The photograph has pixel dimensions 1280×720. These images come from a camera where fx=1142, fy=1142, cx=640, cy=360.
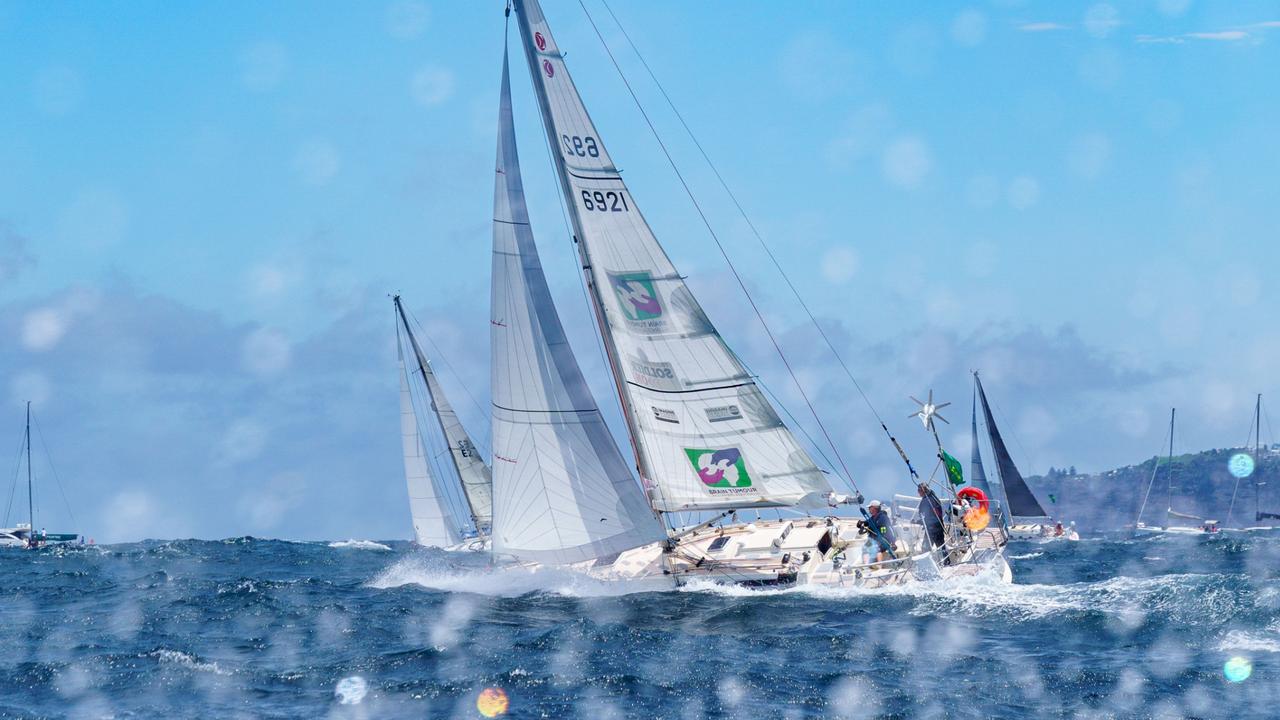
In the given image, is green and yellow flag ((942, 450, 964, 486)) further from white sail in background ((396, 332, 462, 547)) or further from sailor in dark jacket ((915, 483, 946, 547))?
white sail in background ((396, 332, 462, 547))

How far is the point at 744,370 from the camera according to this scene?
22.1 meters

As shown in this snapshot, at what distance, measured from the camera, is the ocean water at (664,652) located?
11.9 meters

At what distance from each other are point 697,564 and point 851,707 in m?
8.79

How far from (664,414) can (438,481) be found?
20.6m

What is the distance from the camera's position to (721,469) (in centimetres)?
2170

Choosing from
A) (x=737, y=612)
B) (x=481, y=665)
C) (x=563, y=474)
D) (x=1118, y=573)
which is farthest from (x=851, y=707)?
(x=1118, y=573)

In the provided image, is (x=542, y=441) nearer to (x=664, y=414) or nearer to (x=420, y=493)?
(x=664, y=414)

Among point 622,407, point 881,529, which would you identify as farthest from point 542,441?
point 881,529

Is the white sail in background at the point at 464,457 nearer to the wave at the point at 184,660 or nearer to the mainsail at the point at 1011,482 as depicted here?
the wave at the point at 184,660

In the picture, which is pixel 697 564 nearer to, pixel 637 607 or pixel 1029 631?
pixel 637 607

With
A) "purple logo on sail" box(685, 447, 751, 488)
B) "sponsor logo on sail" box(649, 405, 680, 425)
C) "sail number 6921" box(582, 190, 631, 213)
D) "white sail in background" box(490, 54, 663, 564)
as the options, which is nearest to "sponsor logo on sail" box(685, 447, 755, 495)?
"purple logo on sail" box(685, 447, 751, 488)

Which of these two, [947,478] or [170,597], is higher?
[170,597]

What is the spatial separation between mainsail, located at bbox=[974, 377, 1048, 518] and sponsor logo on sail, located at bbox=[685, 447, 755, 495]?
40.0 meters

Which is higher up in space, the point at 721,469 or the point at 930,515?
the point at 721,469
